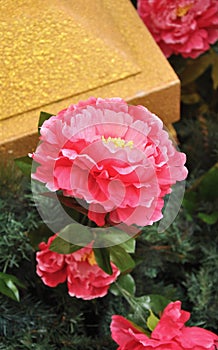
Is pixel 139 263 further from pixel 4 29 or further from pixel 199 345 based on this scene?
pixel 4 29

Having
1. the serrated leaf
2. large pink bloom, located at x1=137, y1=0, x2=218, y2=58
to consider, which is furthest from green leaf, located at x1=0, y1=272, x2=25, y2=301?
large pink bloom, located at x1=137, y1=0, x2=218, y2=58

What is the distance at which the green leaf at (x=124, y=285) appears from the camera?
0.58 metres

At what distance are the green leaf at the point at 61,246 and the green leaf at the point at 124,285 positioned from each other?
0.09 meters

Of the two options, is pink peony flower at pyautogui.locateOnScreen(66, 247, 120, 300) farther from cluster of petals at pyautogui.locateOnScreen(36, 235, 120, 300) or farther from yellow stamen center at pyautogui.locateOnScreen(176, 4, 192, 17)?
yellow stamen center at pyautogui.locateOnScreen(176, 4, 192, 17)

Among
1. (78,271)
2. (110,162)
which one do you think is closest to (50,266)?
(78,271)

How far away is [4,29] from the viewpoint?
60 centimetres

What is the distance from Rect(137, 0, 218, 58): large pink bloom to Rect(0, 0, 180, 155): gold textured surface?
0.21 ft

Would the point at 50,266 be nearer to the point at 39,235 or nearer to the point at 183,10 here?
the point at 39,235

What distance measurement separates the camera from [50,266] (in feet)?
1.80

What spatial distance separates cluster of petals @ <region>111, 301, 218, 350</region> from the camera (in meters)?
0.49

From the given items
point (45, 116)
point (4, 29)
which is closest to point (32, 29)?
point (4, 29)

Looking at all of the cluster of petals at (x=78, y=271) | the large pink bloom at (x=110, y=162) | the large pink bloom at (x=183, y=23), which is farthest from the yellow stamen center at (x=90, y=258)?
the large pink bloom at (x=183, y=23)

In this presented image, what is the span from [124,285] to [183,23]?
0.30 metres

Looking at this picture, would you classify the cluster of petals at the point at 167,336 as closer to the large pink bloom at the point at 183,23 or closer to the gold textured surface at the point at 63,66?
the gold textured surface at the point at 63,66
